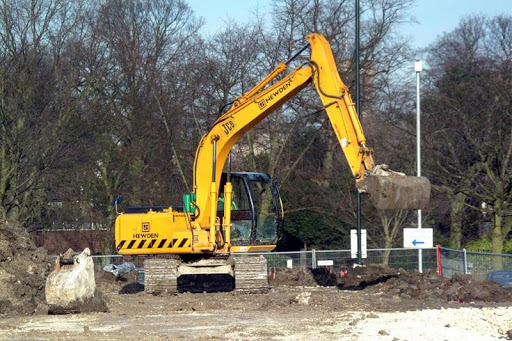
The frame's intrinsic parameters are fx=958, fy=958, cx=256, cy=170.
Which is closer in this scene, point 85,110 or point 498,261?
point 498,261

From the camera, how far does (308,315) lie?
636 inches

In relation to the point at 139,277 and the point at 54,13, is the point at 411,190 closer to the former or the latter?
the point at 139,277

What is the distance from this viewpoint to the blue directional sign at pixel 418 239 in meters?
26.2

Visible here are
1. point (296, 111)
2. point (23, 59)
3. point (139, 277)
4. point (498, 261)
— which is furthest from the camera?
point (296, 111)

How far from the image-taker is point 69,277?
16.7 m

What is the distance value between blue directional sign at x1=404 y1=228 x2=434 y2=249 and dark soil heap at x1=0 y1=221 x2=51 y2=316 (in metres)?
10.5

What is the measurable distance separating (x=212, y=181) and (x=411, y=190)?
5.57 meters

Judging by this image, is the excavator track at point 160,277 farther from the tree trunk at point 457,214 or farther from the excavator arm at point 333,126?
the tree trunk at point 457,214

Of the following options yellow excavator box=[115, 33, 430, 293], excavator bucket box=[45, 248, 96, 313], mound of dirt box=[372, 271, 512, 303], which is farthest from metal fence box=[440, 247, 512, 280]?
excavator bucket box=[45, 248, 96, 313]

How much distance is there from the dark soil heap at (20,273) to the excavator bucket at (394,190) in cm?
639

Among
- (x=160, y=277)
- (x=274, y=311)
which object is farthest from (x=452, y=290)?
(x=160, y=277)

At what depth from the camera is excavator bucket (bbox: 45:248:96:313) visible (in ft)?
54.6

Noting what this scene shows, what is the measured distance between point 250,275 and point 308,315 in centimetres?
525

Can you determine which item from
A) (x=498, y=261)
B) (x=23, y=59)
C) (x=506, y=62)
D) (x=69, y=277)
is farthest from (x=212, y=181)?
(x=506, y=62)
